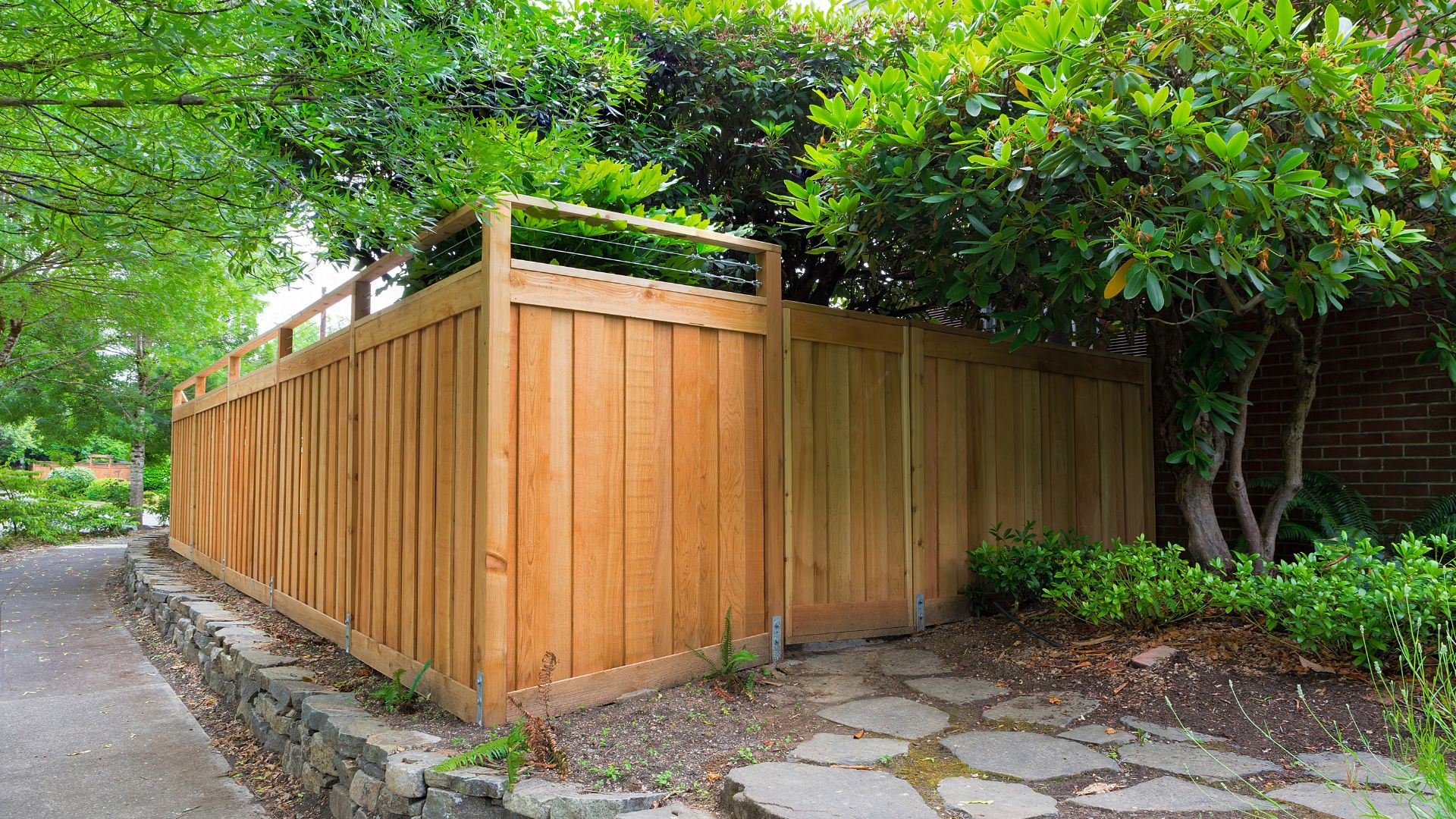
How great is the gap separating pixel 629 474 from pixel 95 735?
3.53 metres

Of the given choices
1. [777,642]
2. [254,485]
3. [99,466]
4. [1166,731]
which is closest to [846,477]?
[777,642]

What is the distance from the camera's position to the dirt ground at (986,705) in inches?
117

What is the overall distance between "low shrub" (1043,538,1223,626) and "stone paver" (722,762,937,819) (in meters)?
1.93

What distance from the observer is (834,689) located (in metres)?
3.94

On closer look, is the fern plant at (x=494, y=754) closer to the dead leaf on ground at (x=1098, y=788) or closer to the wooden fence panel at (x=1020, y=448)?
the dead leaf on ground at (x=1098, y=788)

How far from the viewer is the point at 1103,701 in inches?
142

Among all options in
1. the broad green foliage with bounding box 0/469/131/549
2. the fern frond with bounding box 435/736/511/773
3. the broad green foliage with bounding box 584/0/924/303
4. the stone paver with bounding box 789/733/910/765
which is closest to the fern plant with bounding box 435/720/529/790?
the fern frond with bounding box 435/736/511/773

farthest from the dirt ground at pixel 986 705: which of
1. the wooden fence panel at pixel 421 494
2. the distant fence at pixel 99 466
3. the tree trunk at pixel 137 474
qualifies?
the distant fence at pixel 99 466

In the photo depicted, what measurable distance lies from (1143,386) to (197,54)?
5806 mm

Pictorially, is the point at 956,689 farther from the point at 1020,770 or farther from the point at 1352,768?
the point at 1352,768

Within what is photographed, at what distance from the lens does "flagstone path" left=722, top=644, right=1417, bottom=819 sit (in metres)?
2.50

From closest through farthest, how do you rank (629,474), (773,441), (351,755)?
(351,755)
(629,474)
(773,441)

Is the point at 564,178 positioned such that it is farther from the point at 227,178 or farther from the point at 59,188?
the point at 59,188

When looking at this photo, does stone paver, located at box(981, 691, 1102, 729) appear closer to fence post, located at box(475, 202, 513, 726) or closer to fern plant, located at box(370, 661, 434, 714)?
fence post, located at box(475, 202, 513, 726)
